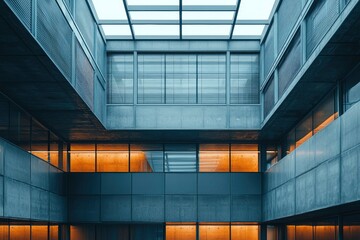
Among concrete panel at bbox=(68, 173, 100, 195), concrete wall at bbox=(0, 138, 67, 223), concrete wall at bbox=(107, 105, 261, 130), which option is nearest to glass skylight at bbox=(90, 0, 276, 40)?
concrete wall at bbox=(107, 105, 261, 130)

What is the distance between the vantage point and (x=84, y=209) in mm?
31078

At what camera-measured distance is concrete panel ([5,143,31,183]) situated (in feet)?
68.3

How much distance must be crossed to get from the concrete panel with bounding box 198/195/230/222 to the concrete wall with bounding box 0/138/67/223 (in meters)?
6.86

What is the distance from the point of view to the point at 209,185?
31.5 m

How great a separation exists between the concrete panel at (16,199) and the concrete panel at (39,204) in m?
0.77

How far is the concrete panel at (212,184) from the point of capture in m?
31.4

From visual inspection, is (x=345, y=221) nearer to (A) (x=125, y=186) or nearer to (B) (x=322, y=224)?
(B) (x=322, y=224)

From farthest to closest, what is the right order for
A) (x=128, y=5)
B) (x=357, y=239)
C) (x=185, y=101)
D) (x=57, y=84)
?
(x=185, y=101), (x=128, y=5), (x=57, y=84), (x=357, y=239)

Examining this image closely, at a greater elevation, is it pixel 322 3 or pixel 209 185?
pixel 322 3

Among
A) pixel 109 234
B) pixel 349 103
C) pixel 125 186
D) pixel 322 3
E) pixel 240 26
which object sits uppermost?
pixel 240 26

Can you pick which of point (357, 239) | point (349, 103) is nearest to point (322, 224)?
point (357, 239)

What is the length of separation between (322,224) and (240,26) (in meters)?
9.58

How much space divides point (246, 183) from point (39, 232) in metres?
10.7

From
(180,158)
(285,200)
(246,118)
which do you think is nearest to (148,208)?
(180,158)
